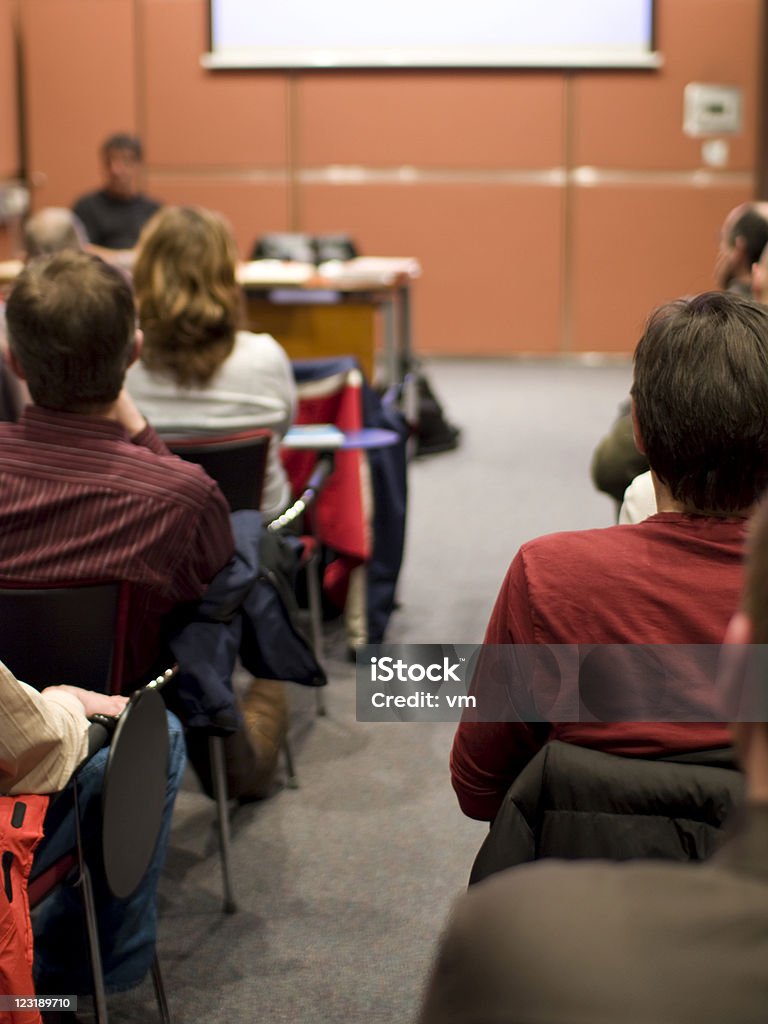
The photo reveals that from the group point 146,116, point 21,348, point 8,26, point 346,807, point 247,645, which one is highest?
point 8,26

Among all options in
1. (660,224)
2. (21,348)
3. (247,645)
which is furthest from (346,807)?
(660,224)

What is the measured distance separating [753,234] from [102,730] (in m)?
2.24

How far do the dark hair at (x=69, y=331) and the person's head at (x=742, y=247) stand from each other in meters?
1.80

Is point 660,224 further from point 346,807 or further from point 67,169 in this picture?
point 346,807

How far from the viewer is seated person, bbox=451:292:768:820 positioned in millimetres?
1327

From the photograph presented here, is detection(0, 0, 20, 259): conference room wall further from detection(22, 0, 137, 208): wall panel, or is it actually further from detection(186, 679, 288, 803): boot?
detection(186, 679, 288, 803): boot

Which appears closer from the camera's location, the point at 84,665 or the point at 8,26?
the point at 84,665

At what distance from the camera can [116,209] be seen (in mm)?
7457

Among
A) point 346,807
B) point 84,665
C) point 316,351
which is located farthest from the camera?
point 316,351

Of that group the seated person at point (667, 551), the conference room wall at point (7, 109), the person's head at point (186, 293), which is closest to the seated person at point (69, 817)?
the seated person at point (667, 551)

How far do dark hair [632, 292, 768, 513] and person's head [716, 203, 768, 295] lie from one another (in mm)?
1918

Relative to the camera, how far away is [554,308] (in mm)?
8648

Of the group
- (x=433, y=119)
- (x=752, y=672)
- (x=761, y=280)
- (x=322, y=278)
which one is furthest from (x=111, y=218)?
(x=752, y=672)

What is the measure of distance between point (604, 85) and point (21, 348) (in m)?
7.00
